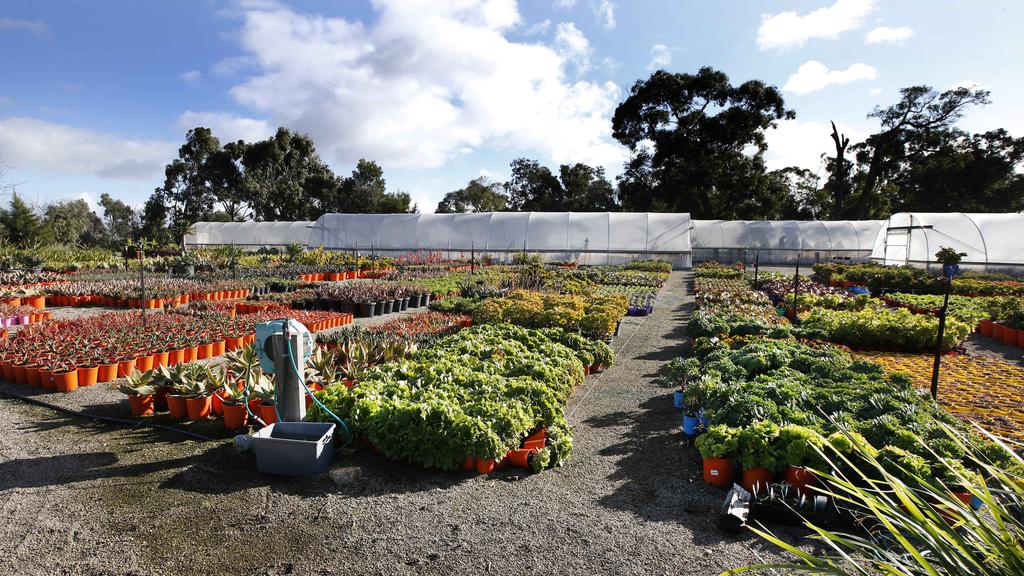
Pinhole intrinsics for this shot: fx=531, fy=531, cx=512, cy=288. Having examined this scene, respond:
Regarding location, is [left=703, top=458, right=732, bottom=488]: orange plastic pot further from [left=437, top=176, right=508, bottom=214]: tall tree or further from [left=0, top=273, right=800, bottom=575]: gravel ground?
[left=437, top=176, right=508, bottom=214]: tall tree

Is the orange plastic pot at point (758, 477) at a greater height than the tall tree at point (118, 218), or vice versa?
the tall tree at point (118, 218)

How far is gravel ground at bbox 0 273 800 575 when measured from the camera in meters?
3.60

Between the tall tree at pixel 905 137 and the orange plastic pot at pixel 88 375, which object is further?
the tall tree at pixel 905 137

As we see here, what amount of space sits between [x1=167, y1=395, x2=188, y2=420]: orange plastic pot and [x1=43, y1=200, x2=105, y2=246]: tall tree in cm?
3116

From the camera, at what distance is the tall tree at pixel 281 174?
4906 cm

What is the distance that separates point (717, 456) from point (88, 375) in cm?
826

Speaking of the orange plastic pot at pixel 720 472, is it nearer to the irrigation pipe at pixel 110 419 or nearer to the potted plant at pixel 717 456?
the potted plant at pixel 717 456

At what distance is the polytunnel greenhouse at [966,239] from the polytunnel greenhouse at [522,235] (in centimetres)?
1134

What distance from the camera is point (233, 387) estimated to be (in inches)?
245

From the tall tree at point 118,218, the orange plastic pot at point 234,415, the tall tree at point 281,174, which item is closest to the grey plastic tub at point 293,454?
the orange plastic pot at point 234,415

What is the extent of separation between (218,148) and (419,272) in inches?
1439

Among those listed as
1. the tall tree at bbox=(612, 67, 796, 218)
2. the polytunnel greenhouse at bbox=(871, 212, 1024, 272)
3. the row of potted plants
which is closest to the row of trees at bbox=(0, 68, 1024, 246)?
the tall tree at bbox=(612, 67, 796, 218)

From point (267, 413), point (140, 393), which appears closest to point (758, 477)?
point (267, 413)

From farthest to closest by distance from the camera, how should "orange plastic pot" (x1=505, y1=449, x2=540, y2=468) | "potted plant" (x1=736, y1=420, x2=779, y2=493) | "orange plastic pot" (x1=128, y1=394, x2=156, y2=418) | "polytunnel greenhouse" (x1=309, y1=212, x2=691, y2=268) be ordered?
"polytunnel greenhouse" (x1=309, y1=212, x2=691, y2=268), "orange plastic pot" (x1=128, y1=394, x2=156, y2=418), "orange plastic pot" (x1=505, y1=449, x2=540, y2=468), "potted plant" (x1=736, y1=420, x2=779, y2=493)
